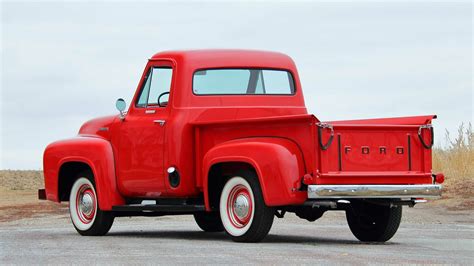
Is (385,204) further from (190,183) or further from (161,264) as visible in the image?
(161,264)

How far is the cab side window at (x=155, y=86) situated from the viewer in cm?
1627

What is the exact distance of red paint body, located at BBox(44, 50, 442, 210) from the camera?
13.8 meters

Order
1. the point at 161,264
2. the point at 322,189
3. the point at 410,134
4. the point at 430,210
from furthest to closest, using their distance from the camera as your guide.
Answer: the point at 430,210 < the point at 410,134 < the point at 322,189 < the point at 161,264

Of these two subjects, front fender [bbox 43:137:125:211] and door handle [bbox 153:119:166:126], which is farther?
front fender [bbox 43:137:125:211]

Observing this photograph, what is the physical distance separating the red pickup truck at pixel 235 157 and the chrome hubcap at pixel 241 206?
20mm

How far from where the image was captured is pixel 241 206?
14.5m

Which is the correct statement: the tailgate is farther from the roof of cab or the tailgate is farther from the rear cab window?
the roof of cab

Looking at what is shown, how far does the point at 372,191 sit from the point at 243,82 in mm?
3275

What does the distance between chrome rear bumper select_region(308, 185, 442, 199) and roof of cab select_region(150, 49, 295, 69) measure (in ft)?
11.1

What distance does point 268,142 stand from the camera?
45.7 ft

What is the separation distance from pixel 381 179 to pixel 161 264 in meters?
3.86

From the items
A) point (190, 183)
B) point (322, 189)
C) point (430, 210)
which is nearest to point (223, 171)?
point (190, 183)

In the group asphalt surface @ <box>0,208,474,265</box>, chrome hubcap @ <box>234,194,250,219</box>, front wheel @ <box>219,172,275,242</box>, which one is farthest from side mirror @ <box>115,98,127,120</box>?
chrome hubcap @ <box>234,194,250,219</box>

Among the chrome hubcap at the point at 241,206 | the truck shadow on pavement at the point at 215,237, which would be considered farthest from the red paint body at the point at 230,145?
the truck shadow on pavement at the point at 215,237
